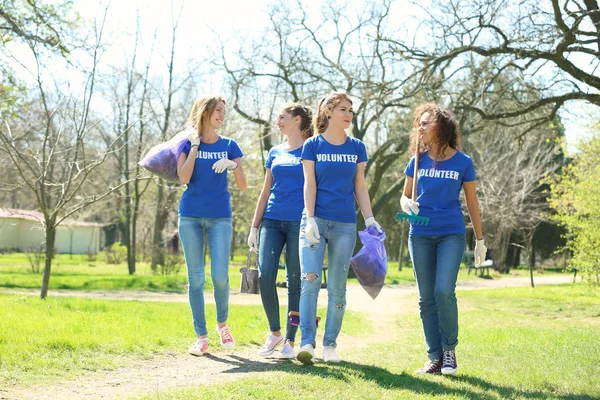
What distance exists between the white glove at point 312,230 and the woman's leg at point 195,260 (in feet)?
3.71

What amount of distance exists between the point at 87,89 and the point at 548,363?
25.5 ft

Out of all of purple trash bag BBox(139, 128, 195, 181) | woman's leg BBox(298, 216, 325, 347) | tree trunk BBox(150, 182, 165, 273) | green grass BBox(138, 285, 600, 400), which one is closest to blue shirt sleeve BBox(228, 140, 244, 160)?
purple trash bag BBox(139, 128, 195, 181)

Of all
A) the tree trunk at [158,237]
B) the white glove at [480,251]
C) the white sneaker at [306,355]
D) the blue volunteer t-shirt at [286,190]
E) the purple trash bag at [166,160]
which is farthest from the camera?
the tree trunk at [158,237]

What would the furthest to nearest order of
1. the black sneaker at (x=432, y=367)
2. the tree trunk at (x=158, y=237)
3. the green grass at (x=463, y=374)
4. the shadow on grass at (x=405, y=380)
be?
the tree trunk at (x=158, y=237) < the black sneaker at (x=432, y=367) < the shadow on grass at (x=405, y=380) < the green grass at (x=463, y=374)

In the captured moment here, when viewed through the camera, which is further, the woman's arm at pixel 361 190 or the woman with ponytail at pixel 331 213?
the woman's arm at pixel 361 190

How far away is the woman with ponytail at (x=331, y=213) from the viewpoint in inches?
211

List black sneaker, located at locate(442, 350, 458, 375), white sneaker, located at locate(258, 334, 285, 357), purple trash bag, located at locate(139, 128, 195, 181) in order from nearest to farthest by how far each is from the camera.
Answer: black sneaker, located at locate(442, 350, 458, 375)
white sneaker, located at locate(258, 334, 285, 357)
purple trash bag, located at locate(139, 128, 195, 181)

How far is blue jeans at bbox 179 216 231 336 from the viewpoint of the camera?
5988 millimetres

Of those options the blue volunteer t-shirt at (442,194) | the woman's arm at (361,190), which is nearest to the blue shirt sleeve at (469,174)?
the blue volunteer t-shirt at (442,194)

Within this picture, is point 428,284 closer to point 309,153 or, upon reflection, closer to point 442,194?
point 442,194

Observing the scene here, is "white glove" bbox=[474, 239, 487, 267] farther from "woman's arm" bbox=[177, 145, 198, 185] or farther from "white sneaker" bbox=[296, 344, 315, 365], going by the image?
"woman's arm" bbox=[177, 145, 198, 185]

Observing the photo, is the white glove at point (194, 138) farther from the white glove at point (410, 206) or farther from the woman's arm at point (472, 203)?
the woman's arm at point (472, 203)

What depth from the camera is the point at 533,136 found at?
27953mm

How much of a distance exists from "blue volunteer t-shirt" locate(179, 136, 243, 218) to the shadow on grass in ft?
4.44
